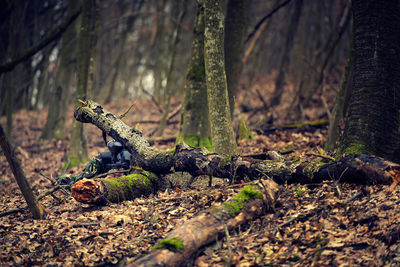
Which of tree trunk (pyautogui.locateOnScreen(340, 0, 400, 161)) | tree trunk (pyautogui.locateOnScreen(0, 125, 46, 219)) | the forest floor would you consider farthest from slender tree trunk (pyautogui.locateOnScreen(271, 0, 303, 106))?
tree trunk (pyautogui.locateOnScreen(0, 125, 46, 219))

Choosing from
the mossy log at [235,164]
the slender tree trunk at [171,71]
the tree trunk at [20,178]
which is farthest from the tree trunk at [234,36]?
the tree trunk at [20,178]

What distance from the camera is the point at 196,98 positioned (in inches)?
316

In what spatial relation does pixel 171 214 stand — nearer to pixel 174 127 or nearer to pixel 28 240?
pixel 28 240

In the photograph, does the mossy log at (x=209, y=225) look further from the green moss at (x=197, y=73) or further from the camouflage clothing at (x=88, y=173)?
the camouflage clothing at (x=88, y=173)

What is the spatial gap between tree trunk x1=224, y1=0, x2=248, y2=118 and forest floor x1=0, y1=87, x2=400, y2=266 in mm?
3885

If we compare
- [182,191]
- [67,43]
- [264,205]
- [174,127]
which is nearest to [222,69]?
[182,191]

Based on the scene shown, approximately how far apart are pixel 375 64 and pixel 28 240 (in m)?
7.02

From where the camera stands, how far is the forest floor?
3936mm

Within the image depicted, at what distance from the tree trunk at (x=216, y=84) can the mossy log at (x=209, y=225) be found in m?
2.11

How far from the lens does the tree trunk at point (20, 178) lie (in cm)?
472

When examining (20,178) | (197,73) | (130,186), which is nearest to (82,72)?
(197,73)

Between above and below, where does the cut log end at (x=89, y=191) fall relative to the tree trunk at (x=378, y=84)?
below

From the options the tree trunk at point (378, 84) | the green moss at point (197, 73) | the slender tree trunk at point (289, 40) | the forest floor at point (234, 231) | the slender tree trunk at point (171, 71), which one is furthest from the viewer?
the slender tree trunk at point (289, 40)

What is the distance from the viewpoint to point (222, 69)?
717 centimetres
